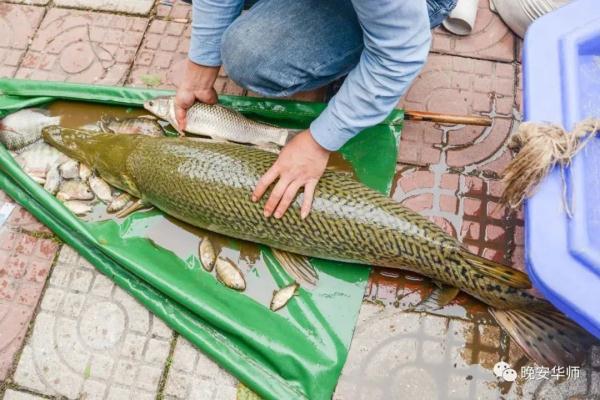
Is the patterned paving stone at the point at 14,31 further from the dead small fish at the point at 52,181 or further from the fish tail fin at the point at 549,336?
the fish tail fin at the point at 549,336

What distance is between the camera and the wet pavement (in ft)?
10.1

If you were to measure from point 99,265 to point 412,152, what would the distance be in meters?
1.90

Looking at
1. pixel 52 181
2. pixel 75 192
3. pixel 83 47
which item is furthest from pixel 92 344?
pixel 83 47

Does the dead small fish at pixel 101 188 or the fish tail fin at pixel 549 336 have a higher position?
the dead small fish at pixel 101 188

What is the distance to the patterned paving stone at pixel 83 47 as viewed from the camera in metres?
4.02

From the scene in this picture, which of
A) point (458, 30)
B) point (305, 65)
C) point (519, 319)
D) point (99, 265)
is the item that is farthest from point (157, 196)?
point (458, 30)

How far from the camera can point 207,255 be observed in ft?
11.0

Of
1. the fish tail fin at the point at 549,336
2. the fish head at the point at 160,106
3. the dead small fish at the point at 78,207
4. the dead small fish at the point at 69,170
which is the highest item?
the fish head at the point at 160,106

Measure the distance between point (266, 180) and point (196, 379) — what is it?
1.11m

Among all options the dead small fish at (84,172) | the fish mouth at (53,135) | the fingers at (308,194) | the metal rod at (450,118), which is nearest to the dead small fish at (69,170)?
the dead small fish at (84,172)

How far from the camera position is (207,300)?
126 inches

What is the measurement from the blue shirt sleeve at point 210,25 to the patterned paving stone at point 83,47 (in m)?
0.93

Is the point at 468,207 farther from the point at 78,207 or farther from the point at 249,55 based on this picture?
the point at 78,207

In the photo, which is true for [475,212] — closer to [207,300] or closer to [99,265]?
[207,300]
